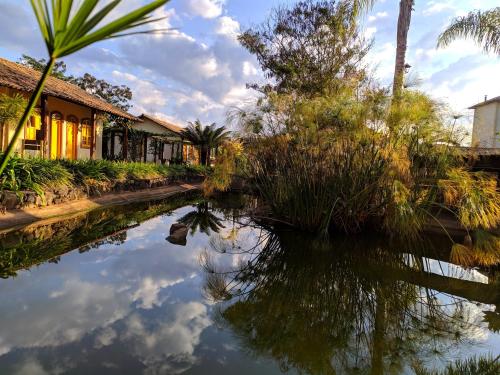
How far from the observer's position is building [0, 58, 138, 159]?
41.9 ft

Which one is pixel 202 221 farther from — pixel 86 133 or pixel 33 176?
pixel 86 133

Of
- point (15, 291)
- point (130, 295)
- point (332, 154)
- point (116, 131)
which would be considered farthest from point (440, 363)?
point (116, 131)

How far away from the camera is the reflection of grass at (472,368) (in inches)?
123

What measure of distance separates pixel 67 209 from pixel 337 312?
7647 millimetres

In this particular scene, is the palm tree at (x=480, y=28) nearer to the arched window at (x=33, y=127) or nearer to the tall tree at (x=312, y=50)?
the tall tree at (x=312, y=50)

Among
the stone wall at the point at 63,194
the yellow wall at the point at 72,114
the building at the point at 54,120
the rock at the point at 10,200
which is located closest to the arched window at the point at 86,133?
the building at the point at 54,120

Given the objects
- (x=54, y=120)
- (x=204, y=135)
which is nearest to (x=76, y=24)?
(x=54, y=120)

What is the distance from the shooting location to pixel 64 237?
710 cm

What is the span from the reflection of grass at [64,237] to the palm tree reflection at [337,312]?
7.63 ft

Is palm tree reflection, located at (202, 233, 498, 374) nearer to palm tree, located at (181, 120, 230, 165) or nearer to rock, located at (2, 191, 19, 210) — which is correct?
rock, located at (2, 191, 19, 210)

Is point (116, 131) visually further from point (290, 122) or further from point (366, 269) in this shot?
point (366, 269)

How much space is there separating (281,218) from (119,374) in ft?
22.6

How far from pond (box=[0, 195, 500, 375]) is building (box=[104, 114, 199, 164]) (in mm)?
13910

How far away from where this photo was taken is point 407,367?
10.5 feet
